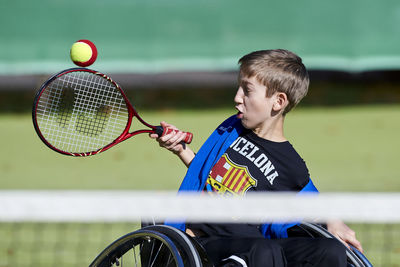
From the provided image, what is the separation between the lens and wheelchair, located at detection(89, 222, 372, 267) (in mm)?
2410

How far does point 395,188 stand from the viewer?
6238 mm

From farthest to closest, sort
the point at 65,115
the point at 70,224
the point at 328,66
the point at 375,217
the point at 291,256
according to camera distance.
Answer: the point at 328,66
the point at 70,224
the point at 65,115
the point at 375,217
the point at 291,256

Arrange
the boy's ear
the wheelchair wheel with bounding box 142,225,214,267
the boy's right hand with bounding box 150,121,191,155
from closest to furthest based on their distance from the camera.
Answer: the wheelchair wheel with bounding box 142,225,214,267 → the boy's ear → the boy's right hand with bounding box 150,121,191,155

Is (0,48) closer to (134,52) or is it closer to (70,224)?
(134,52)

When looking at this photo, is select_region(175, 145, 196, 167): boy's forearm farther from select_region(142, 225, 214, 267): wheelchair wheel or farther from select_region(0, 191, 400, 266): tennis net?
select_region(142, 225, 214, 267): wheelchair wheel

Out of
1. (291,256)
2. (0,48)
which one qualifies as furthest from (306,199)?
(0,48)

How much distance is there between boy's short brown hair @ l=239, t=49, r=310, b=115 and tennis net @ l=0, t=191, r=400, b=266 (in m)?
0.45

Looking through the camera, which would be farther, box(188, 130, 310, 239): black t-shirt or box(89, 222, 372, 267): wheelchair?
box(188, 130, 310, 239): black t-shirt

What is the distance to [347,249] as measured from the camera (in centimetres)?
259

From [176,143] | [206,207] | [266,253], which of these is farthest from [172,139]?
[266,253]

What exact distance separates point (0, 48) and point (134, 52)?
1.70 metres

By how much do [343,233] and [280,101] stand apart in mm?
620

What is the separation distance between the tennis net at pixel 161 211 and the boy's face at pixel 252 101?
33 cm

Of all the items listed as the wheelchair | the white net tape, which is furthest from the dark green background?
the wheelchair
